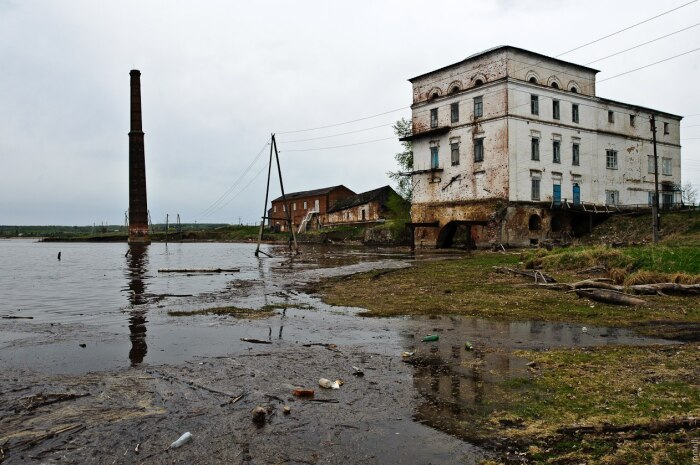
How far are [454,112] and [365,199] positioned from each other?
30127 mm

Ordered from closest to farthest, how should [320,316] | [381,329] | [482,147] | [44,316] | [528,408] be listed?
[528,408] → [381,329] → [320,316] → [44,316] → [482,147]

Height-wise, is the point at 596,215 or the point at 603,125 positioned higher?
the point at 603,125

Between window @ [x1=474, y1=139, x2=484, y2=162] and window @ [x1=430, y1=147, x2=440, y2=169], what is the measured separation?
4.25 metres

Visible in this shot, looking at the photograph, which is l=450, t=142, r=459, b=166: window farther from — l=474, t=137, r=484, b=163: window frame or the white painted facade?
l=474, t=137, r=484, b=163: window frame

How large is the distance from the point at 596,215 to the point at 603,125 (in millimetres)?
8714

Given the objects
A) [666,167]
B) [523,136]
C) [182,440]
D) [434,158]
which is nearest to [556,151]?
[523,136]

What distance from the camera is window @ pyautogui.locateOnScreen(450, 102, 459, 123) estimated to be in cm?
4475

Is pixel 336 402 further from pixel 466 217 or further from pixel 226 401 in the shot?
pixel 466 217

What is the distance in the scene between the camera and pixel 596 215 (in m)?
45.5

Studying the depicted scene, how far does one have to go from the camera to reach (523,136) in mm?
41438

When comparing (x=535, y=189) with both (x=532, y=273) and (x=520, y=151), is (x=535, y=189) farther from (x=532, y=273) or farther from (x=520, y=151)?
(x=532, y=273)

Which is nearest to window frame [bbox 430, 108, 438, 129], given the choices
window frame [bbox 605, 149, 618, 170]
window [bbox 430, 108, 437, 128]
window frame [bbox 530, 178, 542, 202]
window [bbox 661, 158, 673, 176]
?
window [bbox 430, 108, 437, 128]

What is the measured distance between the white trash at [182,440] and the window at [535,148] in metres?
41.7

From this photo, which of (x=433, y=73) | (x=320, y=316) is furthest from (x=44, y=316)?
(x=433, y=73)
